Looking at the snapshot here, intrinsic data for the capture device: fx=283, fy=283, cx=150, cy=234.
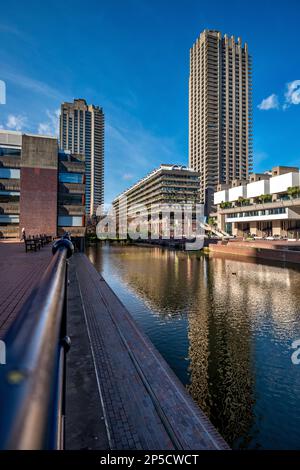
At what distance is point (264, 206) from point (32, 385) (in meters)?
75.1

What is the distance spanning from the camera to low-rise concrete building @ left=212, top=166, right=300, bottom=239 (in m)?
63.7

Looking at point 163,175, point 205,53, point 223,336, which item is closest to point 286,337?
point 223,336

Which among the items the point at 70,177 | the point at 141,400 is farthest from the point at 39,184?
the point at 141,400

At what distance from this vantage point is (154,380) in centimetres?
692

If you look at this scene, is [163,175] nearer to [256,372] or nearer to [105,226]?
[105,226]

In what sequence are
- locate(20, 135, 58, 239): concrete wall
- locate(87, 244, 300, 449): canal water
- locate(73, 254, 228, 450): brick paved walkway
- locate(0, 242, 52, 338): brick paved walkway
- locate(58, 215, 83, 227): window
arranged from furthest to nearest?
locate(58, 215, 83, 227): window < locate(20, 135, 58, 239): concrete wall < locate(0, 242, 52, 338): brick paved walkway < locate(87, 244, 300, 449): canal water < locate(73, 254, 228, 450): brick paved walkway

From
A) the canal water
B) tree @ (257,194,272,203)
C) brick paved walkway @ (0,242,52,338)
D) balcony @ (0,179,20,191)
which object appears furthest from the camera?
tree @ (257,194,272,203)

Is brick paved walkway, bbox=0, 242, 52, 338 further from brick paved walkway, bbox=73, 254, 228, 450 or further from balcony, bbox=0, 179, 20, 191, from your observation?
balcony, bbox=0, 179, 20, 191

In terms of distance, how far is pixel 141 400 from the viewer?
596 cm

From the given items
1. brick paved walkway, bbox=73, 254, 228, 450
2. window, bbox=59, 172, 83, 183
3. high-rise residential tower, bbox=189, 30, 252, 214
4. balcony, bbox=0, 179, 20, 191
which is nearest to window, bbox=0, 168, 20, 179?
balcony, bbox=0, 179, 20, 191

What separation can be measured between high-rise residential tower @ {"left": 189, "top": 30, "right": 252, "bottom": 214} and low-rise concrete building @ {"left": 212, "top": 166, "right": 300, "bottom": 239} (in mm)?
70815

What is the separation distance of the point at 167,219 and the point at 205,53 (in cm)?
11075

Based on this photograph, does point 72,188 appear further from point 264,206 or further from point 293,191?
point 293,191

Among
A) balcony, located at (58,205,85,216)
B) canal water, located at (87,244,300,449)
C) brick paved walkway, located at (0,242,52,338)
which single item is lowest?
canal water, located at (87,244,300,449)
